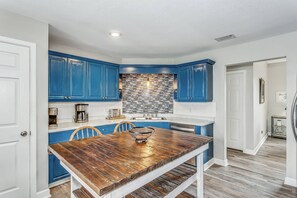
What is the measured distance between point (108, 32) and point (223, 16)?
171 centimetres

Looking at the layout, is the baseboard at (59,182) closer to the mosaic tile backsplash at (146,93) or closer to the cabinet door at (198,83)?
the mosaic tile backsplash at (146,93)

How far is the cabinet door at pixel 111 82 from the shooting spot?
152 inches

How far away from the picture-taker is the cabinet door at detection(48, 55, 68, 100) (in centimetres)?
291

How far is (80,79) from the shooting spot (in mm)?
3340

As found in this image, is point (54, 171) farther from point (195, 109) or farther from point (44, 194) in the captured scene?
point (195, 109)

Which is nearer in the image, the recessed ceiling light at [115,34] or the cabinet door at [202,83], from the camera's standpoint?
the recessed ceiling light at [115,34]

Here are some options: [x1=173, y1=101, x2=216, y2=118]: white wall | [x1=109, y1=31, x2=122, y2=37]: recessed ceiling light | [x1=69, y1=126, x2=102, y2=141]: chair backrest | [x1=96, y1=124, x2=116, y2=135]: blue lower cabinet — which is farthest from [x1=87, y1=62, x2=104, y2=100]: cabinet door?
[x1=173, y1=101, x2=216, y2=118]: white wall

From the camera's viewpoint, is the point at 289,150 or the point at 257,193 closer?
the point at 257,193

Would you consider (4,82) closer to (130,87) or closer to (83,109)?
(83,109)

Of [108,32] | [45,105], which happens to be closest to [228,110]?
[108,32]

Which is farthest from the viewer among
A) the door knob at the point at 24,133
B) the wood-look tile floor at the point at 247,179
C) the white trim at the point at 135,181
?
the wood-look tile floor at the point at 247,179

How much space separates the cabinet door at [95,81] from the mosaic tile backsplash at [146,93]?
73 centimetres

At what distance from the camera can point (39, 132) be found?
228 centimetres

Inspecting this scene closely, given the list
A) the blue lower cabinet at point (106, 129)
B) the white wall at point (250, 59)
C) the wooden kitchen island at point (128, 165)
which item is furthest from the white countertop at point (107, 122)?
the wooden kitchen island at point (128, 165)
